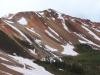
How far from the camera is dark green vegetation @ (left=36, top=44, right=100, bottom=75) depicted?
13038cm

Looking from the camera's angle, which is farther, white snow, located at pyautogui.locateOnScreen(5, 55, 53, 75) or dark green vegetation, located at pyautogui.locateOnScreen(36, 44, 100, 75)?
dark green vegetation, located at pyautogui.locateOnScreen(36, 44, 100, 75)

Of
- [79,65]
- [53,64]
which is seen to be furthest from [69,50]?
[53,64]

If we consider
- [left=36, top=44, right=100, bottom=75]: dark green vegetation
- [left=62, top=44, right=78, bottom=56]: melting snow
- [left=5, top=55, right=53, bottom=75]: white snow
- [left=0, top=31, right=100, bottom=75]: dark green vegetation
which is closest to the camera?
[left=5, top=55, right=53, bottom=75]: white snow

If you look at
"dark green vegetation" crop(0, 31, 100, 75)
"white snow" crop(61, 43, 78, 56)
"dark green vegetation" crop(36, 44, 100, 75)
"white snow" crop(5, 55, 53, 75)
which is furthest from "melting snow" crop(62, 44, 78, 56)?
"white snow" crop(5, 55, 53, 75)

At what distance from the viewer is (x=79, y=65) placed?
481ft

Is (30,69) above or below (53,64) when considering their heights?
below

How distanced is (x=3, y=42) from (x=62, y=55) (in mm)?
39934

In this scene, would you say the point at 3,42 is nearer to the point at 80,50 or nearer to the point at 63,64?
the point at 63,64

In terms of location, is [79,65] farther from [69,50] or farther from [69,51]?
[69,50]

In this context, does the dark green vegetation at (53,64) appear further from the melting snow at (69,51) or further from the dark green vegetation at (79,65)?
the melting snow at (69,51)

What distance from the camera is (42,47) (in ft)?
546

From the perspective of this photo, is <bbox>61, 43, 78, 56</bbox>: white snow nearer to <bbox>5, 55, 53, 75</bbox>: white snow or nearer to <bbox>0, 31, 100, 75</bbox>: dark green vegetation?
<bbox>0, 31, 100, 75</bbox>: dark green vegetation

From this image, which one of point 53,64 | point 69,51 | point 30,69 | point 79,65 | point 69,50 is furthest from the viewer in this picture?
point 69,50

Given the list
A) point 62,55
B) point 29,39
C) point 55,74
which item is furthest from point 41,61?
point 62,55
